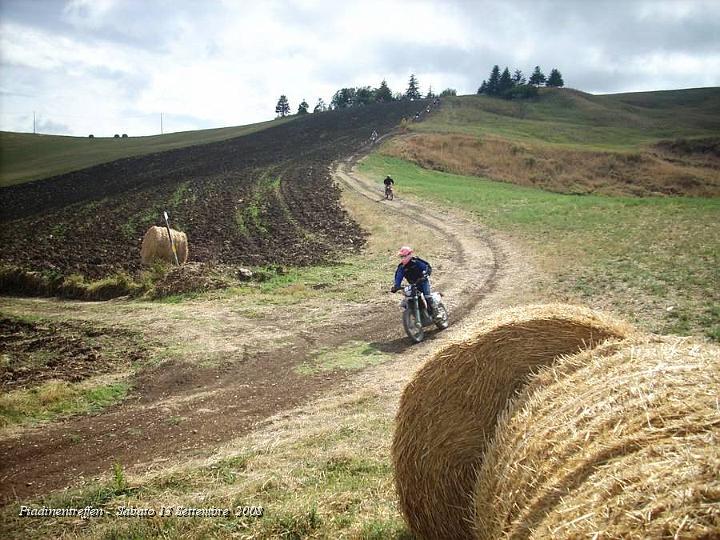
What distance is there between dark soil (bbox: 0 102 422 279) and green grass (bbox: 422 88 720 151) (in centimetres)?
1944

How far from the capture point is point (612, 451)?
2840 mm

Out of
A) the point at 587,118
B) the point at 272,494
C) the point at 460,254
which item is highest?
the point at 587,118

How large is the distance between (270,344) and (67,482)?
5.78 meters

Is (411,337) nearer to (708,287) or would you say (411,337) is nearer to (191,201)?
(708,287)

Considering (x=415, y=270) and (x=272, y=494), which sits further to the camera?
(x=415, y=270)

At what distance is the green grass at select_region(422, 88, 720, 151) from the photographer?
58938 millimetres

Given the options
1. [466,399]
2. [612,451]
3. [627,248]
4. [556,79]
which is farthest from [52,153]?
[556,79]

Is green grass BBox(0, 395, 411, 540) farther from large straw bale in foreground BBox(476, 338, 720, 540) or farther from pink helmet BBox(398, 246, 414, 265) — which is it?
pink helmet BBox(398, 246, 414, 265)

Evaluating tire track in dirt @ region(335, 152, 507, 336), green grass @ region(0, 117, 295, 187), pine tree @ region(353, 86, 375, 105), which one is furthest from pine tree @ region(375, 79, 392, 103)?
tire track in dirt @ region(335, 152, 507, 336)

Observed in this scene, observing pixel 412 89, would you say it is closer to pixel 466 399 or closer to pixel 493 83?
pixel 493 83

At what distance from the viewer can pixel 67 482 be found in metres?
6.83

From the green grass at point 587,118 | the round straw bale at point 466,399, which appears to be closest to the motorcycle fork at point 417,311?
the round straw bale at point 466,399

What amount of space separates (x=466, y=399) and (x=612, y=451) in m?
1.61

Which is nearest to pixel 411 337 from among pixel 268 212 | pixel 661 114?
pixel 268 212
